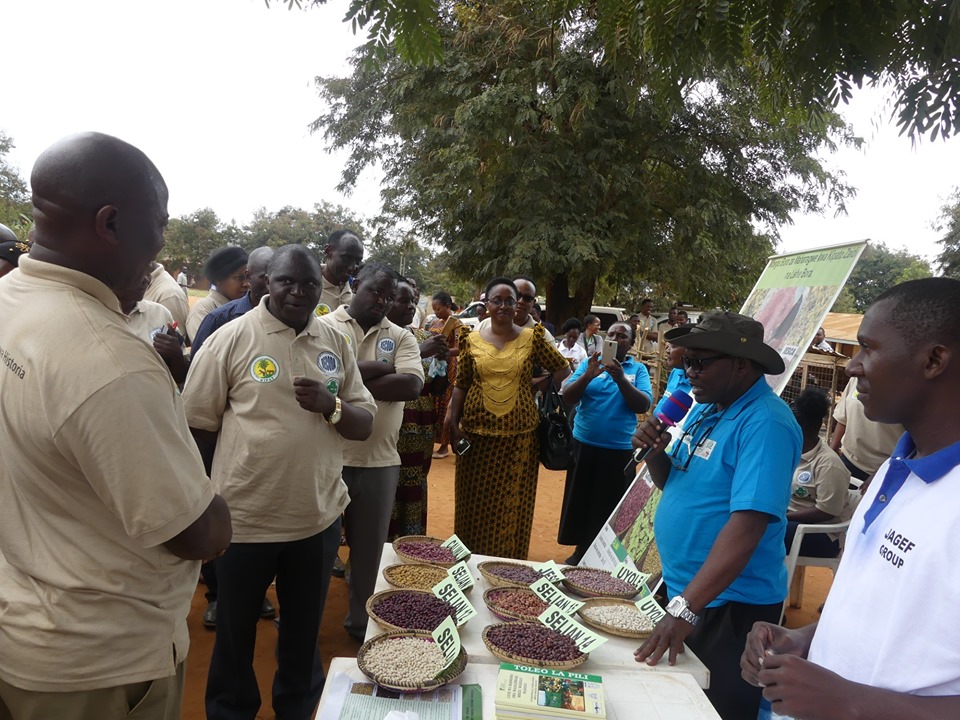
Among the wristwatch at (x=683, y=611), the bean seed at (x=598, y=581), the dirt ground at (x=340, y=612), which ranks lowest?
the dirt ground at (x=340, y=612)

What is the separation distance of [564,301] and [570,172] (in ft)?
13.0

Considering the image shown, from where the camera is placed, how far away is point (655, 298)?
23.8 m

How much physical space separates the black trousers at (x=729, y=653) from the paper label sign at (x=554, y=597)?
1.59ft

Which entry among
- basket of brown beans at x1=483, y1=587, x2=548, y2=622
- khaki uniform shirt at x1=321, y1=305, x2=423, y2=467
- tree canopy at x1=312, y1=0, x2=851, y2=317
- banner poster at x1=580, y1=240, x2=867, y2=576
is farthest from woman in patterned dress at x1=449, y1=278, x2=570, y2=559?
tree canopy at x1=312, y1=0, x2=851, y2=317

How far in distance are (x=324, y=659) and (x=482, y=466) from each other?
1520 millimetres

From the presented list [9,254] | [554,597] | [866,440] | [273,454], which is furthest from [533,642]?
[866,440]

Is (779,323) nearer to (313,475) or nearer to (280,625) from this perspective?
(313,475)

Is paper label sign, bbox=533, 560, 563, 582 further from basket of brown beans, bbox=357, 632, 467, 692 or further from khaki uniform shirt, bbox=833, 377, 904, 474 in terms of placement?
khaki uniform shirt, bbox=833, 377, 904, 474

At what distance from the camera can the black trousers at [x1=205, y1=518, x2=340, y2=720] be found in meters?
2.64

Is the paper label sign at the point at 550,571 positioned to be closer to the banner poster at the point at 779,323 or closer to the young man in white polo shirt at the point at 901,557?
Result: the banner poster at the point at 779,323

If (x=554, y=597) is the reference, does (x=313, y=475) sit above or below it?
above

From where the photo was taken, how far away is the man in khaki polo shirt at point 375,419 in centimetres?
368

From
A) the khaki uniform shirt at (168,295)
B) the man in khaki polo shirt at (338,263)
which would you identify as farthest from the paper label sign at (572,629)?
the khaki uniform shirt at (168,295)

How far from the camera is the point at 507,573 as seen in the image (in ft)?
9.11
